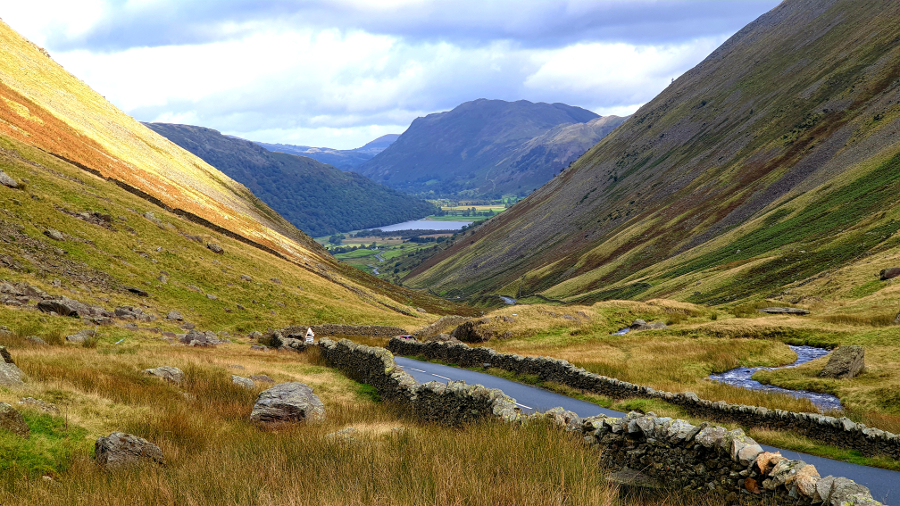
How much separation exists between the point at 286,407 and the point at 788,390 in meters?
21.6

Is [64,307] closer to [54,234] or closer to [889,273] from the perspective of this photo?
[54,234]

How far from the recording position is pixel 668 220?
133 m

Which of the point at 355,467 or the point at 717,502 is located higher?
the point at 355,467

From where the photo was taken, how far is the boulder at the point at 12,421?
32.7 feet

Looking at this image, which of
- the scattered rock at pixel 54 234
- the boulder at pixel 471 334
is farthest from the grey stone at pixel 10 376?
the boulder at pixel 471 334

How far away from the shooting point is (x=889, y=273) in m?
42.9

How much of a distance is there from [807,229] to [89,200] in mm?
88269

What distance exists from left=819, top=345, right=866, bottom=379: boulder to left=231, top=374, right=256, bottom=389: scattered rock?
79.1ft

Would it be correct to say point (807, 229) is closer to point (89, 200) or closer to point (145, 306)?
point (145, 306)

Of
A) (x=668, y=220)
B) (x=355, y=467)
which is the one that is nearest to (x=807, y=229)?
(x=668, y=220)

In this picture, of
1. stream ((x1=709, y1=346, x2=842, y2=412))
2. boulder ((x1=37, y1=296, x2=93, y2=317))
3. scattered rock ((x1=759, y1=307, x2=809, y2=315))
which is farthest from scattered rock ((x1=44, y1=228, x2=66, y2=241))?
scattered rock ((x1=759, y1=307, x2=809, y2=315))

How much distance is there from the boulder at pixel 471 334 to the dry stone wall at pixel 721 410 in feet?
32.8

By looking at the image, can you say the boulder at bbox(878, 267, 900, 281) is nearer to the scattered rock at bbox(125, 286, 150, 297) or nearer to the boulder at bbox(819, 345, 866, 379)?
the boulder at bbox(819, 345, 866, 379)

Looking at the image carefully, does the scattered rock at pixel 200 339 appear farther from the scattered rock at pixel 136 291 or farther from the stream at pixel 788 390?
the stream at pixel 788 390
